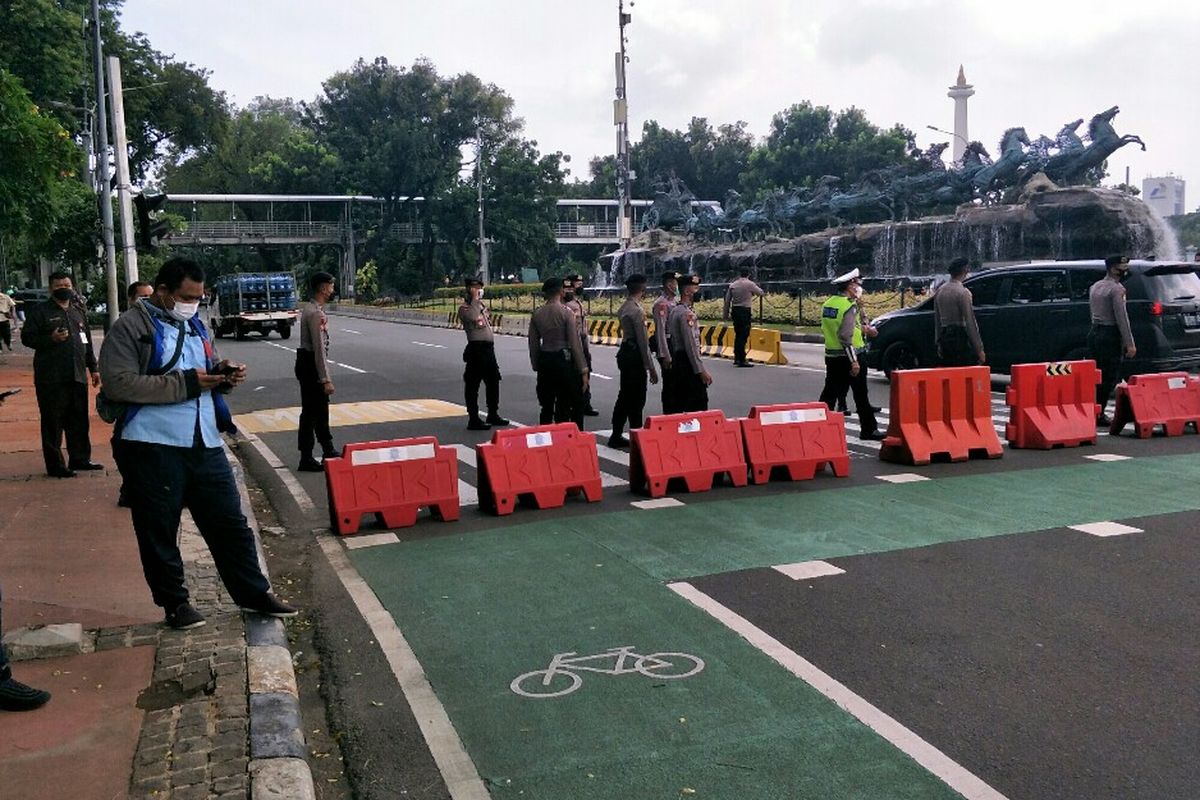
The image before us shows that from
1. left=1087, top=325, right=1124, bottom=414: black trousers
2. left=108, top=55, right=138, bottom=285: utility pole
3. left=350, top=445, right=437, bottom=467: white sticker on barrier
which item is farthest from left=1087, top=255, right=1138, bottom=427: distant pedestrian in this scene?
left=108, top=55, right=138, bottom=285: utility pole

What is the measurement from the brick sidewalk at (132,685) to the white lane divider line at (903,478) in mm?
5601

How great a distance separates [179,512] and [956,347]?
923cm

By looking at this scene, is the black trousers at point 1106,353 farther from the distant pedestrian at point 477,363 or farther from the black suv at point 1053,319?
the distant pedestrian at point 477,363

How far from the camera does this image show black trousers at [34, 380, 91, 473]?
33.2ft

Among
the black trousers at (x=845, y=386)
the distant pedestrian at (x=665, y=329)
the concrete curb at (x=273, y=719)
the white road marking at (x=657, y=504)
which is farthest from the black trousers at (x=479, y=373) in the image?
the concrete curb at (x=273, y=719)

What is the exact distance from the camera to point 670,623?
223 inches

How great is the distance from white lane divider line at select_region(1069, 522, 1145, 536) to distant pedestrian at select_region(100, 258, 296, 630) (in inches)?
211

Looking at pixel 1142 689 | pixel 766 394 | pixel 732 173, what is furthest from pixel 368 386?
pixel 732 173

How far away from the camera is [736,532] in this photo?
7699mm

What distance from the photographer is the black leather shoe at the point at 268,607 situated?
584 centimetres

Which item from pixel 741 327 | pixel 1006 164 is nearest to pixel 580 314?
pixel 741 327

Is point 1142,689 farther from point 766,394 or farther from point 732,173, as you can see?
point 732,173

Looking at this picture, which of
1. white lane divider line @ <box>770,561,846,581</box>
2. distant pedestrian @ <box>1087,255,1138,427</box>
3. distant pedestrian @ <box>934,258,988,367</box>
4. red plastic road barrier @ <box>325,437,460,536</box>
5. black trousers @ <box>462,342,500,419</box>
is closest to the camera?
white lane divider line @ <box>770,561,846,581</box>

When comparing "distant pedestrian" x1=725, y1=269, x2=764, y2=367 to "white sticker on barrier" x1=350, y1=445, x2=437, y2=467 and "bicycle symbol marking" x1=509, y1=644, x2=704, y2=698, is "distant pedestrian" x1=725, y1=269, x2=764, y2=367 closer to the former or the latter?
"white sticker on barrier" x1=350, y1=445, x2=437, y2=467
